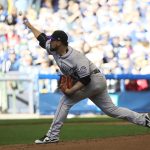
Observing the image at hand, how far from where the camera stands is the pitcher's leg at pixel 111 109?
6727 mm

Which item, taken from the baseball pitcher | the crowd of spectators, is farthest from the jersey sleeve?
the crowd of spectators

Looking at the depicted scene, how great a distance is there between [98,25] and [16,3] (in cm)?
312

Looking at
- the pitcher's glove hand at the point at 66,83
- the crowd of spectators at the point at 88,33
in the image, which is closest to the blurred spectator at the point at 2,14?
the crowd of spectators at the point at 88,33

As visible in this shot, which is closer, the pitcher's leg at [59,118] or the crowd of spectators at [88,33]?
the pitcher's leg at [59,118]

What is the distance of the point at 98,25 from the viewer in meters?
17.2

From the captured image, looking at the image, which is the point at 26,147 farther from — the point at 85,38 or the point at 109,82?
the point at 85,38

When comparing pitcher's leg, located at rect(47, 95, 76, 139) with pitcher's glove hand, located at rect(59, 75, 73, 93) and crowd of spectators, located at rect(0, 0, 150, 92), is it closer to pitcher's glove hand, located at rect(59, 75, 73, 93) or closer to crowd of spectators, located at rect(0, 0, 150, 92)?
pitcher's glove hand, located at rect(59, 75, 73, 93)

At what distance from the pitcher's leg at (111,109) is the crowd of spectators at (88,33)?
9.50 m

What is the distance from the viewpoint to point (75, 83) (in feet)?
20.9

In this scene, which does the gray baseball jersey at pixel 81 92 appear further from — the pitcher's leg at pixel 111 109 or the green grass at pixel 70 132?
the green grass at pixel 70 132

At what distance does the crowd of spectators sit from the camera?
16.5 m

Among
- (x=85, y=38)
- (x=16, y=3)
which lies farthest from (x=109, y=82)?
(x=16, y=3)

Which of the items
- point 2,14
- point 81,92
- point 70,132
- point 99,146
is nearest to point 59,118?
point 81,92

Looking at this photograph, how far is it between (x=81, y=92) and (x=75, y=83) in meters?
0.24
